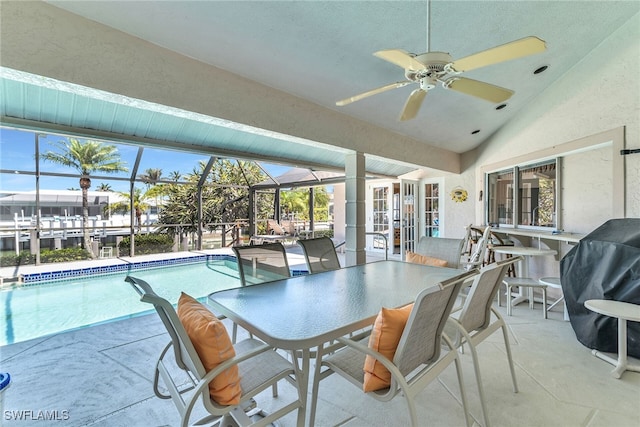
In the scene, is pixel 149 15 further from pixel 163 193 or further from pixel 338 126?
pixel 163 193

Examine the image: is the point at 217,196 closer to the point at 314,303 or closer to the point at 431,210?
the point at 431,210

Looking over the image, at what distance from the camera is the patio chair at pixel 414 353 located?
1.36 meters

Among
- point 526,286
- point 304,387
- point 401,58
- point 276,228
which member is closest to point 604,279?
point 526,286

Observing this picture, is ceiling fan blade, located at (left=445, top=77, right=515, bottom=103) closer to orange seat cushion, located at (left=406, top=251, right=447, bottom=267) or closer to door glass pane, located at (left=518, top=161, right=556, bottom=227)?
orange seat cushion, located at (left=406, top=251, right=447, bottom=267)

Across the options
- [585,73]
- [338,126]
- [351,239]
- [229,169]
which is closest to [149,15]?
[338,126]

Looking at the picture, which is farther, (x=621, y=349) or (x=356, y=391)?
(x=621, y=349)

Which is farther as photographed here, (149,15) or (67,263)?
(67,263)

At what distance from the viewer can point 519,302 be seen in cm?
426

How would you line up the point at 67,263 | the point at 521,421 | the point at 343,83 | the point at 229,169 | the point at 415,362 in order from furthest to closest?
the point at 229,169, the point at 67,263, the point at 343,83, the point at 521,421, the point at 415,362

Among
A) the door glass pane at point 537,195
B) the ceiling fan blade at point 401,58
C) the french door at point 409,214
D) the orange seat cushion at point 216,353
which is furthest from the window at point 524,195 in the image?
the orange seat cushion at point 216,353

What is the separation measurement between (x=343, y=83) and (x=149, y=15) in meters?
1.93

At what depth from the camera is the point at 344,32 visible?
2570mm

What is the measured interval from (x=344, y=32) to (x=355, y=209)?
2356 millimetres

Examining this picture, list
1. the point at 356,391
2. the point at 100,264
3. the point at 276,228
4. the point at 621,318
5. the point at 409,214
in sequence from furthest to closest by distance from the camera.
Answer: the point at 276,228, the point at 409,214, the point at 100,264, the point at 621,318, the point at 356,391
